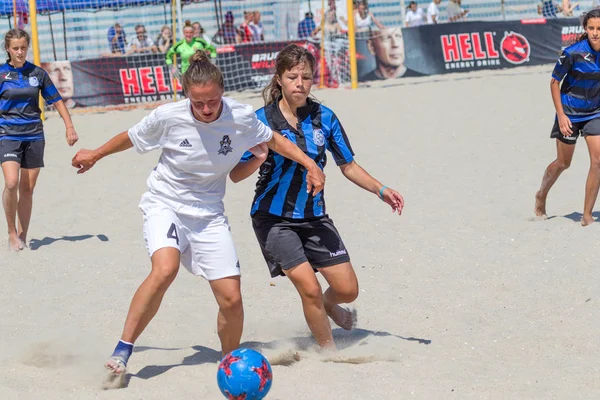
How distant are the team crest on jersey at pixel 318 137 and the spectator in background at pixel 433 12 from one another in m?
15.0

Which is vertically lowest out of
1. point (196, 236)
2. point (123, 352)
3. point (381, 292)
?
point (381, 292)

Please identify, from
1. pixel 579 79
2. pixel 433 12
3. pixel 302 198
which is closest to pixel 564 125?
pixel 579 79

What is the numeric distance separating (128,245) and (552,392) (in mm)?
4562

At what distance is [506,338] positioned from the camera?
4.82m

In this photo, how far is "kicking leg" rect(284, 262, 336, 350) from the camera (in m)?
4.45

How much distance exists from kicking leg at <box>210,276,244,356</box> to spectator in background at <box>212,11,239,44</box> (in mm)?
13735

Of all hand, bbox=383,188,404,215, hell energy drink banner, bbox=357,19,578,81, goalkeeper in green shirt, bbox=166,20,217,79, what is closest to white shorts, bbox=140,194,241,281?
hand, bbox=383,188,404,215

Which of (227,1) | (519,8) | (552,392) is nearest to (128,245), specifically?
(552,392)

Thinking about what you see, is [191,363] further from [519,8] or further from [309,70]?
[519,8]

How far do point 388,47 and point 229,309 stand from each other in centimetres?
1354

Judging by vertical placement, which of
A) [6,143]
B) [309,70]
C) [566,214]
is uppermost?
[309,70]

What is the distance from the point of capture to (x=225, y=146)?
4.18 metres

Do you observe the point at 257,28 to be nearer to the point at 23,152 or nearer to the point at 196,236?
the point at 23,152

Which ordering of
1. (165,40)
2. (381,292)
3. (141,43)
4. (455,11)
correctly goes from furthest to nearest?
(455,11)
(141,43)
(165,40)
(381,292)
